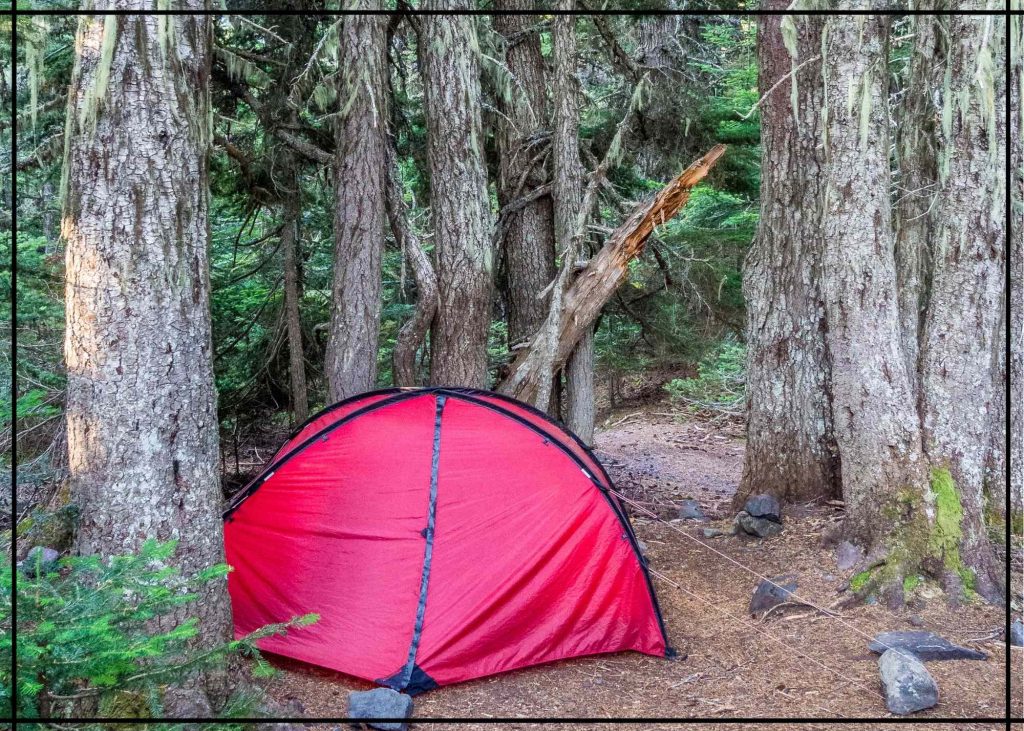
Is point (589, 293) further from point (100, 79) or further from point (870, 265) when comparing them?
point (100, 79)

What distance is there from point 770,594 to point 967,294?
2.55 metres

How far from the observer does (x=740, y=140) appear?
10.4 metres

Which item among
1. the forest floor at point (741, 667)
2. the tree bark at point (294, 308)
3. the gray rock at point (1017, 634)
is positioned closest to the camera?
the forest floor at point (741, 667)

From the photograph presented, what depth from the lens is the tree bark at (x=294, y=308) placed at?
9234mm

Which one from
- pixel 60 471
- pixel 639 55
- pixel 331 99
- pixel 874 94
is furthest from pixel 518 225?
pixel 60 471

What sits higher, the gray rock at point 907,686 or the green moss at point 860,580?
the green moss at point 860,580

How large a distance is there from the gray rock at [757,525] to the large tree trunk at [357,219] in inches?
148

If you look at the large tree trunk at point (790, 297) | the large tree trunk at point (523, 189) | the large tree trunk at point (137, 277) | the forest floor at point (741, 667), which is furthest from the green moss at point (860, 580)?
the large tree trunk at point (523, 189)

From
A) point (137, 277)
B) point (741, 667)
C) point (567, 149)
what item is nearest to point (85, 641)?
point (137, 277)

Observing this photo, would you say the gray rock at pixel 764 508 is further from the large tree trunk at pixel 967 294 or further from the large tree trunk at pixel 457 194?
the large tree trunk at pixel 457 194

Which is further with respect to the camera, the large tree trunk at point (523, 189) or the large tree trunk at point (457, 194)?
the large tree trunk at point (523, 189)

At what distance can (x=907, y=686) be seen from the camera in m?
4.41

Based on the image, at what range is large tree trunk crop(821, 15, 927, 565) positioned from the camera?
5824 mm

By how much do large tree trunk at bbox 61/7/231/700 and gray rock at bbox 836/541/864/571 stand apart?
4.57 metres
